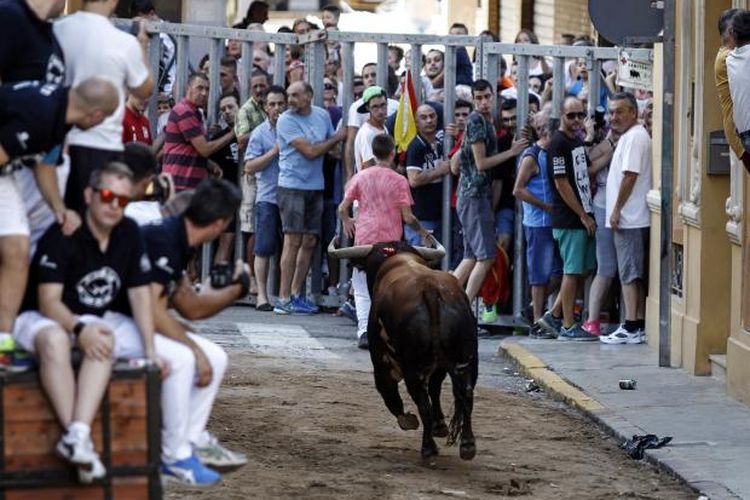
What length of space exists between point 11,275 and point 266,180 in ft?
38.0

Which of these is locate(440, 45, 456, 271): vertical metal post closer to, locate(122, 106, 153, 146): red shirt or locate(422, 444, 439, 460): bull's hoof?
locate(122, 106, 153, 146): red shirt

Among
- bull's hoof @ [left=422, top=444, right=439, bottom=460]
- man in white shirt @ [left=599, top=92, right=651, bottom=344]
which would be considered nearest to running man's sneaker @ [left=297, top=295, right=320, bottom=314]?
man in white shirt @ [left=599, top=92, right=651, bottom=344]

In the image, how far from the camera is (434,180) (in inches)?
749

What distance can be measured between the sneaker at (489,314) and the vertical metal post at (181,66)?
358cm

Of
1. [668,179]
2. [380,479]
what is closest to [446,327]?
[380,479]

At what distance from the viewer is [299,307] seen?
19.8m

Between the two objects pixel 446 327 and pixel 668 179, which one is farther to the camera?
pixel 668 179

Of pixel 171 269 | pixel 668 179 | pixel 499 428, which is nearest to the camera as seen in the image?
pixel 171 269

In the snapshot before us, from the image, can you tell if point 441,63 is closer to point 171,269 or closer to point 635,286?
point 635,286

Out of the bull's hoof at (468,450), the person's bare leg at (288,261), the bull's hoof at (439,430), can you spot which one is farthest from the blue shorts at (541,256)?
the bull's hoof at (468,450)

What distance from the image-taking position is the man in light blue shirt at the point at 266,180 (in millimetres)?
19484

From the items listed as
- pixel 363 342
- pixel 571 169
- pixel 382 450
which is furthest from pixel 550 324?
pixel 382 450

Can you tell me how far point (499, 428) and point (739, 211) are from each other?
2476 mm

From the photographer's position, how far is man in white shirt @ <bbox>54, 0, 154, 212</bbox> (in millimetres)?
8633
